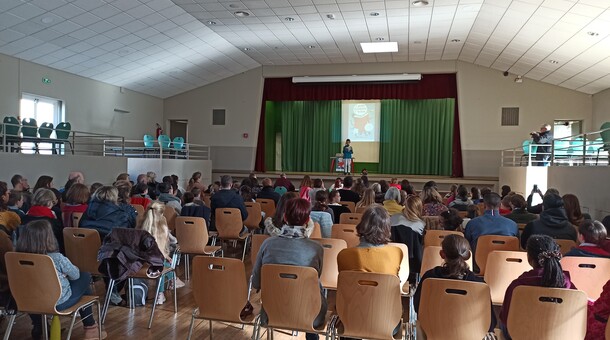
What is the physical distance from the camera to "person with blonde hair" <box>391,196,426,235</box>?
15.1 ft

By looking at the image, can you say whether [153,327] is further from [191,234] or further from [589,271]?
[589,271]

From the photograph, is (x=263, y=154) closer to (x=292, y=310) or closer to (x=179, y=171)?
(x=179, y=171)

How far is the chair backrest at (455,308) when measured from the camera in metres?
2.58

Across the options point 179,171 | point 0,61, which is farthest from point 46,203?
point 179,171

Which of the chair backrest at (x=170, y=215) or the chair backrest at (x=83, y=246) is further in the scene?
the chair backrest at (x=170, y=215)

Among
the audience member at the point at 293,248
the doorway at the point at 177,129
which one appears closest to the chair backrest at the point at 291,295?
the audience member at the point at 293,248

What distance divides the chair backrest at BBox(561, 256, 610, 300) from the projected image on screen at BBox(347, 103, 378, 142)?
1514 centimetres

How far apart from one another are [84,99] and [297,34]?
21.4 feet

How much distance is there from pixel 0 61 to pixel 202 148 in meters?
7.59

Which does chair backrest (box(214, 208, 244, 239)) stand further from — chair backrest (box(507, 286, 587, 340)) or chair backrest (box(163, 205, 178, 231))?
chair backrest (box(507, 286, 587, 340))

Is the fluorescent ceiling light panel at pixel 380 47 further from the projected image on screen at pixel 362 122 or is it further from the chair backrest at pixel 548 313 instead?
the chair backrest at pixel 548 313

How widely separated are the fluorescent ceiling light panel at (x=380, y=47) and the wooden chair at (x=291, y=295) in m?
11.5

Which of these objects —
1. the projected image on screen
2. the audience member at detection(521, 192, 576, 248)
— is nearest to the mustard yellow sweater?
the audience member at detection(521, 192, 576, 248)

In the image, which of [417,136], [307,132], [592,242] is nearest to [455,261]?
[592,242]
